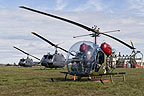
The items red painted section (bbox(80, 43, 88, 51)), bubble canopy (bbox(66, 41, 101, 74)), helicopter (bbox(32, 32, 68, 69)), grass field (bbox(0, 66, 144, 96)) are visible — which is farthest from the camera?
helicopter (bbox(32, 32, 68, 69))

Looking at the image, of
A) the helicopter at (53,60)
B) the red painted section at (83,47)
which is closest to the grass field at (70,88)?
the red painted section at (83,47)

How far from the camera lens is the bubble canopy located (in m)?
12.4

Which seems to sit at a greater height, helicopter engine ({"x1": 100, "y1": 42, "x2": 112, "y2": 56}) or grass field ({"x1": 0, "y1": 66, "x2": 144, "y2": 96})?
helicopter engine ({"x1": 100, "y1": 42, "x2": 112, "y2": 56})

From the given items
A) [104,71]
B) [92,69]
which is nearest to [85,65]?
[92,69]

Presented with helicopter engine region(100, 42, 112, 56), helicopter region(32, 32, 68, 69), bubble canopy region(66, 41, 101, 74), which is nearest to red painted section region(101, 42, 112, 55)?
helicopter engine region(100, 42, 112, 56)

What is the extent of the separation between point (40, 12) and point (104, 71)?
5.56m

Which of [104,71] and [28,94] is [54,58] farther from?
[28,94]

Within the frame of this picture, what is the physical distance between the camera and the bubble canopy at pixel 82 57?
1240 centimetres

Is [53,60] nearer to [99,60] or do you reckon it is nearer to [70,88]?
[99,60]

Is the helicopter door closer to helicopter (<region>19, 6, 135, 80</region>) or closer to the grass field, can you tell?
helicopter (<region>19, 6, 135, 80</region>)

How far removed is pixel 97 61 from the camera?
12.8 m

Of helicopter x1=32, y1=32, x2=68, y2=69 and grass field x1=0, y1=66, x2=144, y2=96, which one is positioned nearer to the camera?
grass field x1=0, y1=66, x2=144, y2=96

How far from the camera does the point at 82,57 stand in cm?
1248

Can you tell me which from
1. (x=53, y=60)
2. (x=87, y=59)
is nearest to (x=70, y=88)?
(x=87, y=59)
